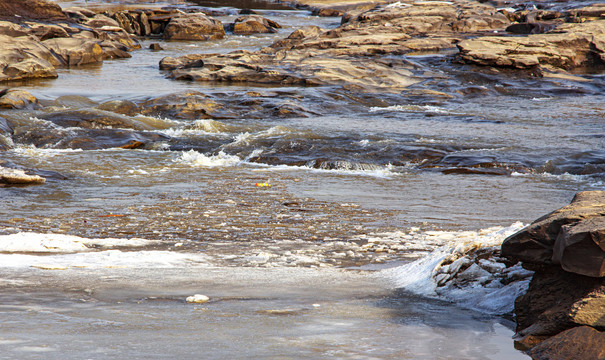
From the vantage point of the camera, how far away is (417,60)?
62.3 feet

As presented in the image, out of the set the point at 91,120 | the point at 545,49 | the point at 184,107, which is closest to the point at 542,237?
the point at 91,120

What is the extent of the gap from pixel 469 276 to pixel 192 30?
2410 cm

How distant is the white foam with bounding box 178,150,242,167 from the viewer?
29.3ft

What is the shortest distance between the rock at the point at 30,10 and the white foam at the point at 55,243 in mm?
20842

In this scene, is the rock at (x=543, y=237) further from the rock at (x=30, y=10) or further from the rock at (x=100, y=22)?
the rock at (x=100, y=22)

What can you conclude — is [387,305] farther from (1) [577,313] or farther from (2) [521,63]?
(2) [521,63]

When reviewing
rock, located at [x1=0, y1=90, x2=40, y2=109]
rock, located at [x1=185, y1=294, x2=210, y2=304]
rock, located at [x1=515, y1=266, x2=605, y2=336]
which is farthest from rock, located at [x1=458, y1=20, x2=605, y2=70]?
rock, located at [x1=185, y1=294, x2=210, y2=304]

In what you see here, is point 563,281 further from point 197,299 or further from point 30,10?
point 30,10

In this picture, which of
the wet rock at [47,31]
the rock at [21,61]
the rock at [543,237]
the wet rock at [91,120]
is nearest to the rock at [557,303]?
the rock at [543,237]

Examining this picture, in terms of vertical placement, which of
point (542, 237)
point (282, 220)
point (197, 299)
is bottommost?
point (282, 220)

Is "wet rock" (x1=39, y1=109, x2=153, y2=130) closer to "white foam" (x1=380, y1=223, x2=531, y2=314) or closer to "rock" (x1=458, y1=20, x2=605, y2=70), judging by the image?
"white foam" (x1=380, y1=223, x2=531, y2=314)

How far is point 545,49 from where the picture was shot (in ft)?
61.7

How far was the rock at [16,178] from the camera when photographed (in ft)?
23.4

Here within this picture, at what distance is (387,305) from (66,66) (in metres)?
18.1
